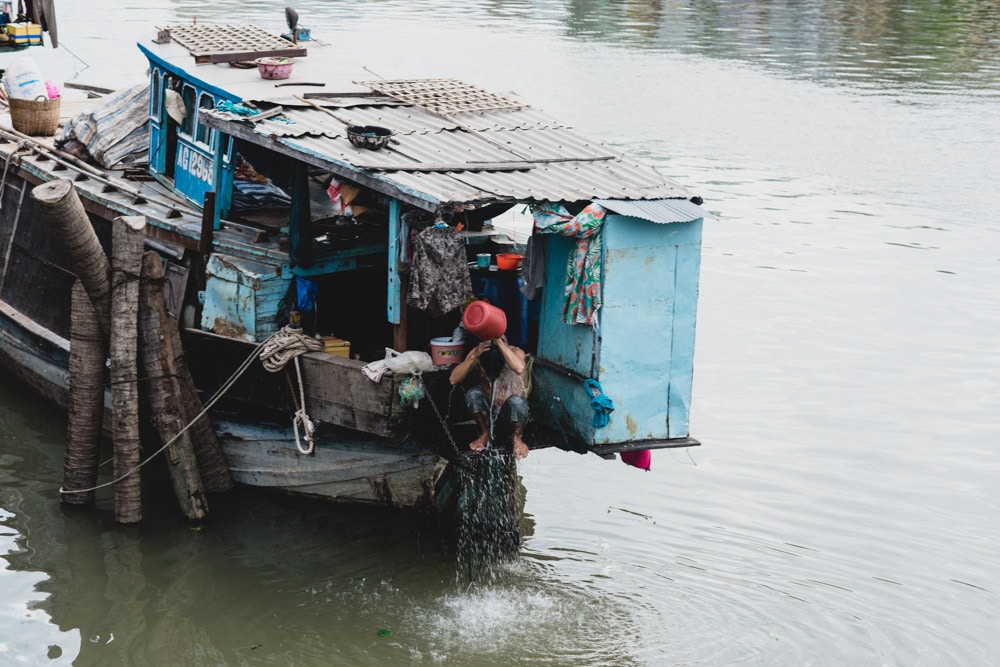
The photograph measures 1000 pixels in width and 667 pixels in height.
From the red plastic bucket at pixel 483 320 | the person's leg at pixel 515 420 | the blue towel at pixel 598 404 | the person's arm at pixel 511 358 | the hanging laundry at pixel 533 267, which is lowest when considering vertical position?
the person's leg at pixel 515 420

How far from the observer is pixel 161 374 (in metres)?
8.52

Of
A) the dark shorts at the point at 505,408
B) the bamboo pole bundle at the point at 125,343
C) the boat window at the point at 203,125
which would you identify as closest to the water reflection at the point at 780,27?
the boat window at the point at 203,125

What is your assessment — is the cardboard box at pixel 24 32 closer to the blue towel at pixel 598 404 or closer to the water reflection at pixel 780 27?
the water reflection at pixel 780 27

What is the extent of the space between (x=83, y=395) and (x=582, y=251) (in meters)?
3.85

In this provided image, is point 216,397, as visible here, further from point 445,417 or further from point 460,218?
point 460,218

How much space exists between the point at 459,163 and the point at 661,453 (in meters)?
3.79

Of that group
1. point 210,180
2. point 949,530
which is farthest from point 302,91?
point 949,530

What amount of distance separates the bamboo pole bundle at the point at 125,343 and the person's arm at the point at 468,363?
2.42 metres

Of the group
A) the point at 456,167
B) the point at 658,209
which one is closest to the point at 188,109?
the point at 456,167

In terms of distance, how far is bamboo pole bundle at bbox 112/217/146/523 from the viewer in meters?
8.30

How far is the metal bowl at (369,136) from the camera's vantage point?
812 cm

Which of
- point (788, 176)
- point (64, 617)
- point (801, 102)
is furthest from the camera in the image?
point (801, 102)

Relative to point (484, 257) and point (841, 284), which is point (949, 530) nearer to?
point (484, 257)

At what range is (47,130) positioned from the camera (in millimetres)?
11969
